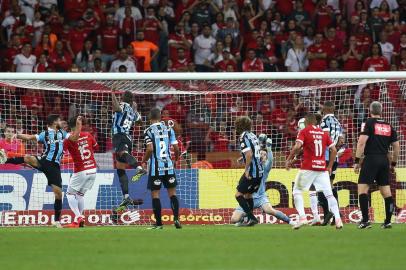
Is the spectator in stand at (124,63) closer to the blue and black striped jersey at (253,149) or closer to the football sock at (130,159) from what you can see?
the football sock at (130,159)

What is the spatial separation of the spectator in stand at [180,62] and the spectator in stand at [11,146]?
603 centimetres

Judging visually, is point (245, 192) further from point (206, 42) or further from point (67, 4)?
point (67, 4)

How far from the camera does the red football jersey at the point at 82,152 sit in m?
19.6

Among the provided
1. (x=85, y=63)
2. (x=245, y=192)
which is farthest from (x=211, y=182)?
(x=85, y=63)

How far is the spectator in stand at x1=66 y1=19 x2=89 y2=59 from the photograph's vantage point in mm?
27047

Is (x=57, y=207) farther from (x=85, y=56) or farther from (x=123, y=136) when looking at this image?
(x=85, y=56)

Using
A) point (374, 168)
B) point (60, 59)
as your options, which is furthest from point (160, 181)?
point (60, 59)

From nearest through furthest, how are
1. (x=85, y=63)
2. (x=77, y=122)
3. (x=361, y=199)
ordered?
(x=361, y=199) → (x=77, y=122) → (x=85, y=63)

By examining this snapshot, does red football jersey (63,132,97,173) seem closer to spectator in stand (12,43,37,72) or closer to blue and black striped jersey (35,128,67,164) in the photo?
blue and black striped jersey (35,128,67,164)

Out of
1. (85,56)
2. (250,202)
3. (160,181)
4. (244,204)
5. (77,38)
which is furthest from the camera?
(77,38)

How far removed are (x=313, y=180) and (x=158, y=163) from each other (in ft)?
8.56

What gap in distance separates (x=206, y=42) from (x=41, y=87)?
7.00 meters

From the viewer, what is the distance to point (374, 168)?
1788 centimetres

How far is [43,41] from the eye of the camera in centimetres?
2672
